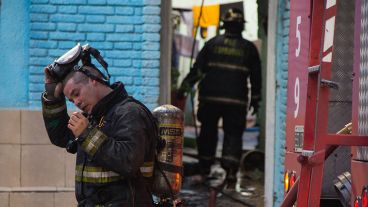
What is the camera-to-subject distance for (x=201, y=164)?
33.4 ft

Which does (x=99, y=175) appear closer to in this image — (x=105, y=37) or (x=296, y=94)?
(x=296, y=94)

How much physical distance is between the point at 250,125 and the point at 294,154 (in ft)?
51.9

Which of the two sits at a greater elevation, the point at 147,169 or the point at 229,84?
the point at 229,84

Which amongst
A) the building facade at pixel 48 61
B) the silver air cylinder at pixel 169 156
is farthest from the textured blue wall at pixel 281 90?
the silver air cylinder at pixel 169 156

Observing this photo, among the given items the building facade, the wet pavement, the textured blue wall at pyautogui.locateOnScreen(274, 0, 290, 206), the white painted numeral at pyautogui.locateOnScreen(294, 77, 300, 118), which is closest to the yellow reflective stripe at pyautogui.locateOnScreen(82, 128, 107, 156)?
the white painted numeral at pyautogui.locateOnScreen(294, 77, 300, 118)

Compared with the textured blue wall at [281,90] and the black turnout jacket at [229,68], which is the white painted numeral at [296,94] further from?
the black turnout jacket at [229,68]

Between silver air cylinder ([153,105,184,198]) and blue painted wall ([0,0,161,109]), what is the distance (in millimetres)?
2983

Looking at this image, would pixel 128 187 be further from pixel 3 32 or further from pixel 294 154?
pixel 3 32

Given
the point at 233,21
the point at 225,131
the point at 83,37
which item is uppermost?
the point at 233,21

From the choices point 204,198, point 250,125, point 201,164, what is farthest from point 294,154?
point 250,125

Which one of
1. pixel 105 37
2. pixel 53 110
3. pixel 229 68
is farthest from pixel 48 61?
pixel 53 110

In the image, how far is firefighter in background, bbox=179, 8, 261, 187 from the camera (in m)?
9.56

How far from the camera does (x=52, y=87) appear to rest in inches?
158

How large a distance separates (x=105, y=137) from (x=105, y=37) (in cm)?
390
